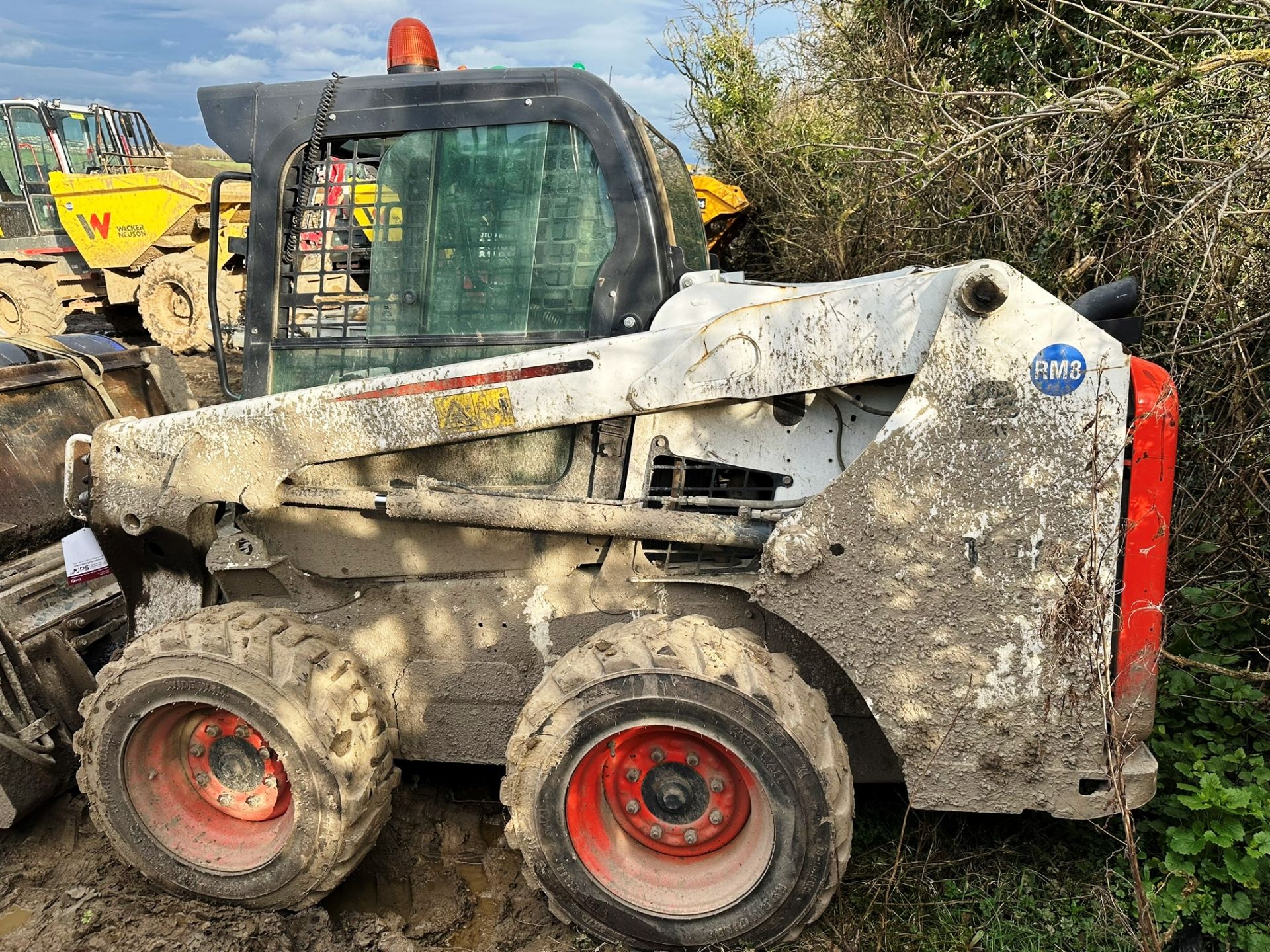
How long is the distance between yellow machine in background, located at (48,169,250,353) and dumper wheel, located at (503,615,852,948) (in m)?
10.9

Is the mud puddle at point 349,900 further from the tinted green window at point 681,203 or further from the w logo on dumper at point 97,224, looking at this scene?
the w logo on dumper at point 97,224

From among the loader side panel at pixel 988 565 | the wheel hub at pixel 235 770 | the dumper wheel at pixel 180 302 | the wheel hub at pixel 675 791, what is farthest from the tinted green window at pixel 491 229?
the dumper wheel at pixel 180 302

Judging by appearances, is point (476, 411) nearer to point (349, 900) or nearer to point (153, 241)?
point (349, 900)

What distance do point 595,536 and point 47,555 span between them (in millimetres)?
2469

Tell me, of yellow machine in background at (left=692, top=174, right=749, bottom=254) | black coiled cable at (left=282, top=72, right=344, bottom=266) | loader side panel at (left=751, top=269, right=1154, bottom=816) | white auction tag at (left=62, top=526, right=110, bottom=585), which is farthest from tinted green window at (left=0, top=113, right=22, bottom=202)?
loader side panel at (left=751, top=269, right=1154, bottom=816)

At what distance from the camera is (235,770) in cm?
313

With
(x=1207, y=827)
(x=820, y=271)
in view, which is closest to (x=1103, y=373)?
(x=1207, y=827)

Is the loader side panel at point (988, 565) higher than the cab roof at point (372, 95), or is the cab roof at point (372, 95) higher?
the cab roof at point (372, 95)

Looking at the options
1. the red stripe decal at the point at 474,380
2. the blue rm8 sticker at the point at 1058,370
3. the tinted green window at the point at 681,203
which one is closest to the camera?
the blue rm8 sticker at the point at 1058,370

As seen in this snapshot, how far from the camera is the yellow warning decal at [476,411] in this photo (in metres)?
2.74

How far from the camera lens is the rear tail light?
2.35 meters

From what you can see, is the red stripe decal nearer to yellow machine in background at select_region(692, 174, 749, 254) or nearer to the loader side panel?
the loader side panel

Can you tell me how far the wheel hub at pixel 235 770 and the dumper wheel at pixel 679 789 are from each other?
953 millimetres

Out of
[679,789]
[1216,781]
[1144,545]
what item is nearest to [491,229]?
[679,789]
